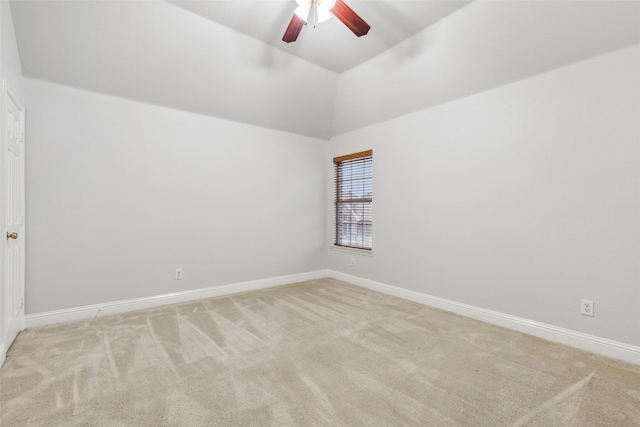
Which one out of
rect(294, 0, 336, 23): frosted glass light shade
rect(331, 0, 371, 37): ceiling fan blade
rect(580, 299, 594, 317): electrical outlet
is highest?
rect(294, 0, 336, 23): frosted glass light shade

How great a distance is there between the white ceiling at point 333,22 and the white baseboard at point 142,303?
3.07 metres

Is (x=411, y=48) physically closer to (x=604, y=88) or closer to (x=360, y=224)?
(x=604, y=88)

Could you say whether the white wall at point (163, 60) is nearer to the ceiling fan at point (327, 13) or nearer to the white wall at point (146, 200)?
the white wall at point (146, 200)

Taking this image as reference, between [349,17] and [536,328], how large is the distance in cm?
314

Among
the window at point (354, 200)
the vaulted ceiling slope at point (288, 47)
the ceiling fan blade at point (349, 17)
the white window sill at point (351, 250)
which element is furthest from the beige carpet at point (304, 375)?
the ceiling fan blade at point (349, 17)

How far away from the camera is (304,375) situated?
197cm

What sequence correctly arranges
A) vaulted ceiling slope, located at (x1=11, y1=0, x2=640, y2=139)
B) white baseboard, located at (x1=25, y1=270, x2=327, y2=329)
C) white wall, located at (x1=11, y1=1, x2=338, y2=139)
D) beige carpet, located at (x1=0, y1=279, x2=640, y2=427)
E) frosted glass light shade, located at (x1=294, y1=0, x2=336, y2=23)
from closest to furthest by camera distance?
beige carpet, located at (x1=0, y1=279, x2=640, y2=427) < frosted glass light shade, located at (x1=294, y1=0, x2=336, y2=23) < vaulted ceiling slope, located at (x1=11, y1=0, x2=640, y2=139) < white wall, located at (x1=11, y1=1, x2=338, y2=139) < white baseboard, located at (x1=25, y1=270, x2=327, y2=329)

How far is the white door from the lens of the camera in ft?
7.12

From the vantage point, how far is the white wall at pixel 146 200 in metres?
2.83

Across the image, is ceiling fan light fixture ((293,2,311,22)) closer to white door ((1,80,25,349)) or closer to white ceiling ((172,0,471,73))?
white ceiling ((172,0,471,73))

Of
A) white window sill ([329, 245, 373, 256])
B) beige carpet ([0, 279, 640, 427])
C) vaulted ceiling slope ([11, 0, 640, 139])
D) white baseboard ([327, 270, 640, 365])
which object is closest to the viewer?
beige carpet ([0, 279, 640, 427])

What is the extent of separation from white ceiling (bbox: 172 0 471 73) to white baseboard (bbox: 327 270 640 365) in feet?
9.66

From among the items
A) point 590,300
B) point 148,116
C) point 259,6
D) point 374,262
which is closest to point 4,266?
point 148,116

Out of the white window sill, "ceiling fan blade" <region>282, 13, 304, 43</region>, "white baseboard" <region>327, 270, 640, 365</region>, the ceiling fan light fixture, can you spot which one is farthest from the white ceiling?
"white baseboard" <region>327, 270, 640, 365</region>
